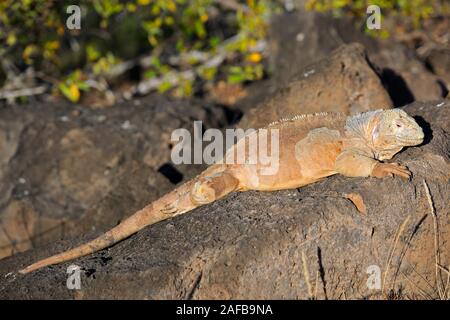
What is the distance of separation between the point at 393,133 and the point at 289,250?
1013 mm

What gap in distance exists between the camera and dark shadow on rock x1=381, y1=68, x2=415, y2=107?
6.24 metres

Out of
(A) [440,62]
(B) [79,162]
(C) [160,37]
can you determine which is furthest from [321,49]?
(C) [160,37]

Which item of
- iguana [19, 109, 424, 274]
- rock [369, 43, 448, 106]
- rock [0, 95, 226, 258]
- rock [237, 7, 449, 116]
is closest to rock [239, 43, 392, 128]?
rock [369, 43, 448, 106]

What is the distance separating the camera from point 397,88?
6332 mm

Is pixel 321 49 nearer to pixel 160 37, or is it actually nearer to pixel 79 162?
pixel 79 162

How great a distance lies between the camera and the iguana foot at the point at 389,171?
3.55 meters

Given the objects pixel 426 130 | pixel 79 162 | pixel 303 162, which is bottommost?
pixel 303 162

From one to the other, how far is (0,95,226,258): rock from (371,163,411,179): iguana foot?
6.83 feet

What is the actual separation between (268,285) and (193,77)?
20.8 ft

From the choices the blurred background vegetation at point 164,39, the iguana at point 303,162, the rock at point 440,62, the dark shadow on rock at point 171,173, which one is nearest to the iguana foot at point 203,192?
the iguana at point 303,162

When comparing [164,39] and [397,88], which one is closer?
[397,88]

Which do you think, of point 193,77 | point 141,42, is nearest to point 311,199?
point 193,77

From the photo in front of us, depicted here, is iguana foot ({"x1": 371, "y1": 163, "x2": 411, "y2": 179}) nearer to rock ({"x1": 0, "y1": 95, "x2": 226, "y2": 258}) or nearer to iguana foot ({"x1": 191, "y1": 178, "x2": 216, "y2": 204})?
iguana foot ({"x1": 191, "y1": 178, "x2": 216, "y2": 204})

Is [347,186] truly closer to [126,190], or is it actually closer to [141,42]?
[126,190]
